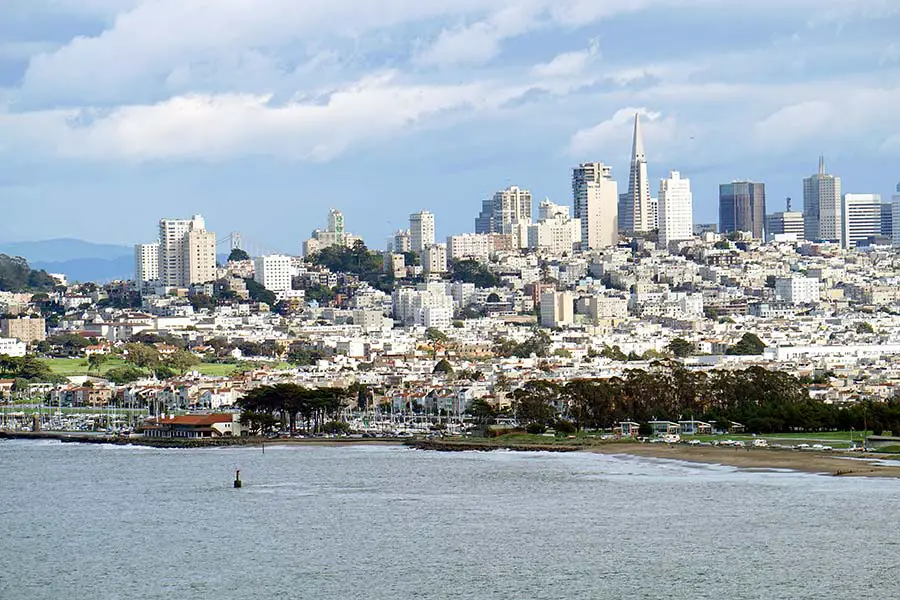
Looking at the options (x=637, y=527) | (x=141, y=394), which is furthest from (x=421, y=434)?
(x=637, y=527)

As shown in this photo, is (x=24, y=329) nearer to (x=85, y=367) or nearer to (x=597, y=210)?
(x=85, y=367)

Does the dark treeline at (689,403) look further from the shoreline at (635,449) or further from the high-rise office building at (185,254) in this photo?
the high-rise office building at (185,254)

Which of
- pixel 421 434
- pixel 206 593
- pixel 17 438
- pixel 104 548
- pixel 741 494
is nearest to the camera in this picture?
pixel 206 593

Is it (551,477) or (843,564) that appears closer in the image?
(843,564)

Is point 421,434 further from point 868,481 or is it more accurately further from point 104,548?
point 104,548

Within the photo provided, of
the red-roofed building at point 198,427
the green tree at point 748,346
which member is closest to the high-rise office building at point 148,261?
the green tree at point 748,346

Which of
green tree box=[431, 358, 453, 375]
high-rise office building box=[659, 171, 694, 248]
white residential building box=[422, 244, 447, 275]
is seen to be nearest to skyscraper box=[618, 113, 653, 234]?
high-rise office building box=[659, 171, 694, 248]

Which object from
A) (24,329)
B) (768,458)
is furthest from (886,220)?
(768,458)

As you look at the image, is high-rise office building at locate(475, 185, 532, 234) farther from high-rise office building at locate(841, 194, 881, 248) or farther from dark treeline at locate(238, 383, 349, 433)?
dark treeline at locate(238, 383, 349, 433)
